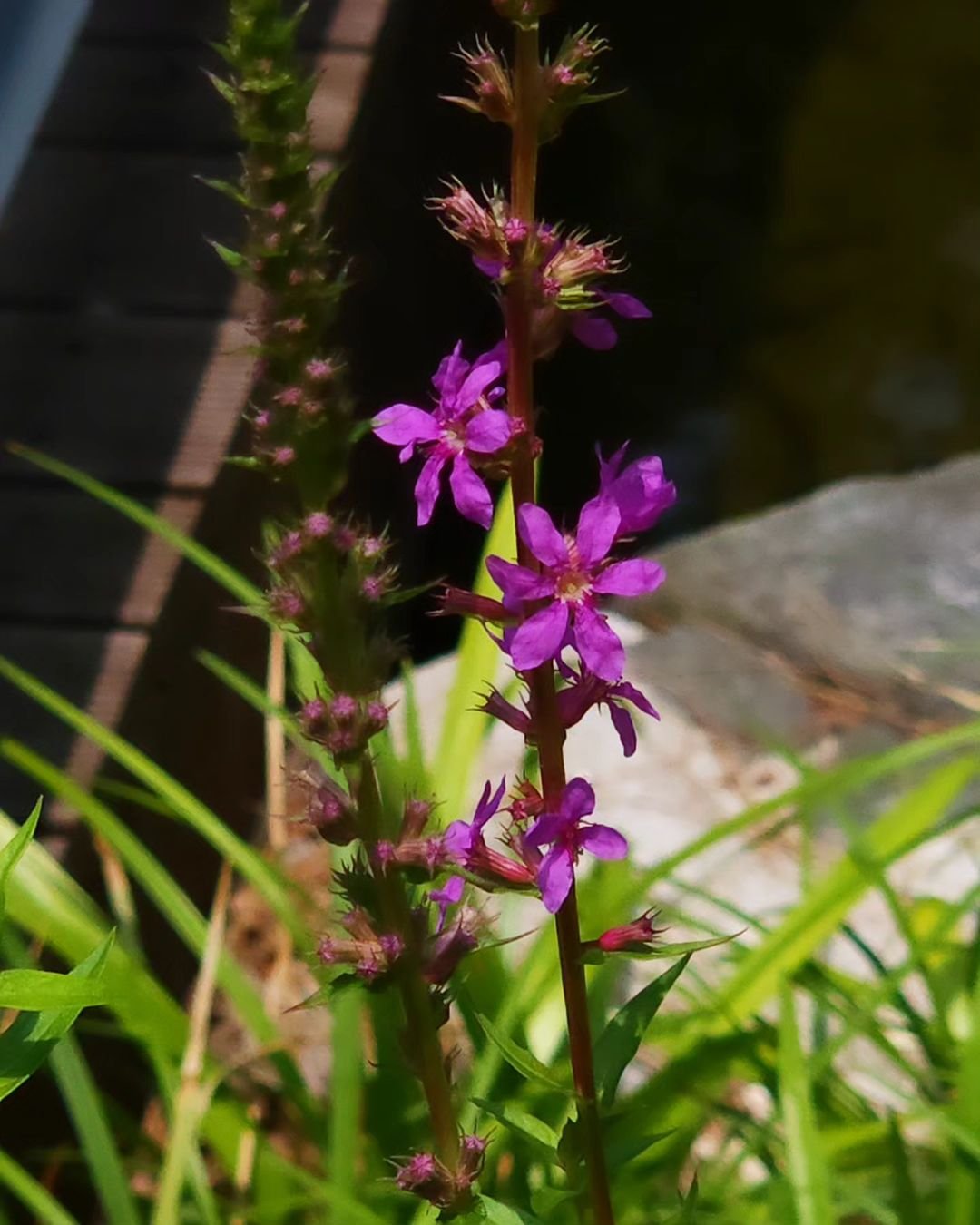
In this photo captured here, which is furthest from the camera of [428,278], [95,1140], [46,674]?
[428,278]

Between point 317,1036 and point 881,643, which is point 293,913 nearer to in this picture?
point 317,1036

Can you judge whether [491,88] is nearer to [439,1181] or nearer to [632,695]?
[632,695]

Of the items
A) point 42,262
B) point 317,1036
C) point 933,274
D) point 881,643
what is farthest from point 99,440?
point 933,274

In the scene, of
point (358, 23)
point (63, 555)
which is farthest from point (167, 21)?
point (63, 555)

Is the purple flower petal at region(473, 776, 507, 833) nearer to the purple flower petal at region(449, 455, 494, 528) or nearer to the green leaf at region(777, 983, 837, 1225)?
the purple flower petal at region(449, 455, 494, 528)

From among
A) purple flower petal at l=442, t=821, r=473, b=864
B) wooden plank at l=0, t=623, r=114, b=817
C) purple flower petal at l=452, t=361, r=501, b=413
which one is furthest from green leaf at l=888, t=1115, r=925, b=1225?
wooden plank at l=0, t=623, r=114, b=817

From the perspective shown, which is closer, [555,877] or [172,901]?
[555,877]
